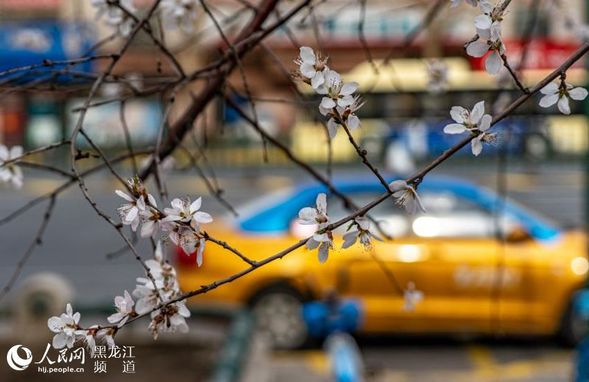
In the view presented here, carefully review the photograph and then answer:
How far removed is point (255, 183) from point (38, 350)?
18.4m

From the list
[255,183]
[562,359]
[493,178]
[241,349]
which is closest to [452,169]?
[493,178]

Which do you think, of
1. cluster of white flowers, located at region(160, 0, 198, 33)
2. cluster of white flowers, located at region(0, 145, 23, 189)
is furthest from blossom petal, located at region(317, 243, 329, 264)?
cluster of white flowers, located at region(160, 0, 198, 33)

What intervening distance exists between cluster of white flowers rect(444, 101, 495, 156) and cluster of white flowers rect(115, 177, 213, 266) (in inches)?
14.3

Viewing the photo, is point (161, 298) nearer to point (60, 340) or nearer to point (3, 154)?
point (60, 340)

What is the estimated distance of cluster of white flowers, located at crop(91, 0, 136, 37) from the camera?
2.28 meters

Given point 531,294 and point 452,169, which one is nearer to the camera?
point 531,294

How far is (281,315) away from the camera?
814 centimetres

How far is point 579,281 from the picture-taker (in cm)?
796

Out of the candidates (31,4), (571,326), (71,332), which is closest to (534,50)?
(571,326)

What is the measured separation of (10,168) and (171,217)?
2.73 ft

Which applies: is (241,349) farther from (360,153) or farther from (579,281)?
(360,153)

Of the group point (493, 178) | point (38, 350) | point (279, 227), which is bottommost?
point (38, 350)

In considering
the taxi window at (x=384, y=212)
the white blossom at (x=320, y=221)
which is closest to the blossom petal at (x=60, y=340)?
the white blossom at (x=320, y=221)

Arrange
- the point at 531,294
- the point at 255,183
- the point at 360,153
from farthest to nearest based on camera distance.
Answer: the point at 255,183
the point at 531,294
the point at 360,153
